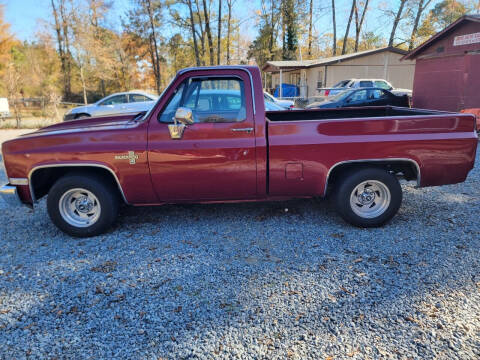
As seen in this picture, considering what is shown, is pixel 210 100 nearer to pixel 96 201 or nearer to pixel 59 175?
pixel 96 201

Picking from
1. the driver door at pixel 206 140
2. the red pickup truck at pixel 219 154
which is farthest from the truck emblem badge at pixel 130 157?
the driver door at pixel 206 140

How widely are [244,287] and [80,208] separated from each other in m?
2.33

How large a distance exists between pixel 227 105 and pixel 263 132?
1.73 feet

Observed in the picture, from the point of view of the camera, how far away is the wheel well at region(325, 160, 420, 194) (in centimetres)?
420

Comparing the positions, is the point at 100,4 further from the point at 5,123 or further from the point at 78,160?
the point at 78,160

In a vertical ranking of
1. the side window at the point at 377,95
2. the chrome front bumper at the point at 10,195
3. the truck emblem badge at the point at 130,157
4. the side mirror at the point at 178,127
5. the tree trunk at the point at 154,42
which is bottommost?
the chrome front bumper at the point at 10,195

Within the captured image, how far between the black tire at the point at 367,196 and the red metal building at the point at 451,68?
1257 centimetres

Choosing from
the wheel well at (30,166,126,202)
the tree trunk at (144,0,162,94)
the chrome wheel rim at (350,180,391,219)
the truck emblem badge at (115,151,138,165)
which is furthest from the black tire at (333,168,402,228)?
the tree trunk at (144,0,162,94)

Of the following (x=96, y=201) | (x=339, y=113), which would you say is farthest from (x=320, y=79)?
(x=96, y=201)

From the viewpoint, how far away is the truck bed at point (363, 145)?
3996 mm

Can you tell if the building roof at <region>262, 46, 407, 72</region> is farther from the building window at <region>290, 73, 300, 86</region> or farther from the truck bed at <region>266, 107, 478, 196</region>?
the truck bed at <region>266, 107, 478, 196</region>

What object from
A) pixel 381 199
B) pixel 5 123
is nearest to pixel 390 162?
pixel 381 199

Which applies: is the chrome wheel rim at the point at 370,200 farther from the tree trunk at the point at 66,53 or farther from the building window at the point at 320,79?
the tree trunk at the point at 66,53

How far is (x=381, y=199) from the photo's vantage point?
431 centimetres
